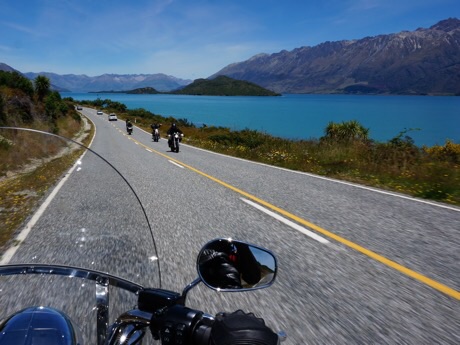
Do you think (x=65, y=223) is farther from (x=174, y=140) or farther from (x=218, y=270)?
(x=174, y=140)

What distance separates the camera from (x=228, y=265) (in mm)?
1677

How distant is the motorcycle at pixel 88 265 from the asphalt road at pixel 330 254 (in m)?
0.16

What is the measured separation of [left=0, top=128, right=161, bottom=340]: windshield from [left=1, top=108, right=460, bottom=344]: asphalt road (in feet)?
0.37

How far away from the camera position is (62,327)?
1143mm

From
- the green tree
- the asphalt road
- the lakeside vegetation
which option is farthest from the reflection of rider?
the green tree

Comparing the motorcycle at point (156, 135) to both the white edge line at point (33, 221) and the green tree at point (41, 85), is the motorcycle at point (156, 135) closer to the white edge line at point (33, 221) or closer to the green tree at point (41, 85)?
the white edge line at point (33, 221)

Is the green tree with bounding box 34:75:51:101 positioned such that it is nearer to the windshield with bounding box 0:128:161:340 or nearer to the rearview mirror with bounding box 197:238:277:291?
the windshield with bounding box 0:128:161:340

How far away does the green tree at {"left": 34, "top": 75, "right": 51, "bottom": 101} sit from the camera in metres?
46.6

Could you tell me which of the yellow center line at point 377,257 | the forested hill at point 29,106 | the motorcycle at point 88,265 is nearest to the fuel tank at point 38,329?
the motorcycle at point 88,265

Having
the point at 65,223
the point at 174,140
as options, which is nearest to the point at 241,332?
the point at 65,223

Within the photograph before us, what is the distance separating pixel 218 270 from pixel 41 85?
5468 cm

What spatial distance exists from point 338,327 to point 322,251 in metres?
1.72

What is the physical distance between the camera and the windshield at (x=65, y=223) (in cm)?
152

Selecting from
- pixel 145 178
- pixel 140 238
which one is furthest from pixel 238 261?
pixel 145 178
